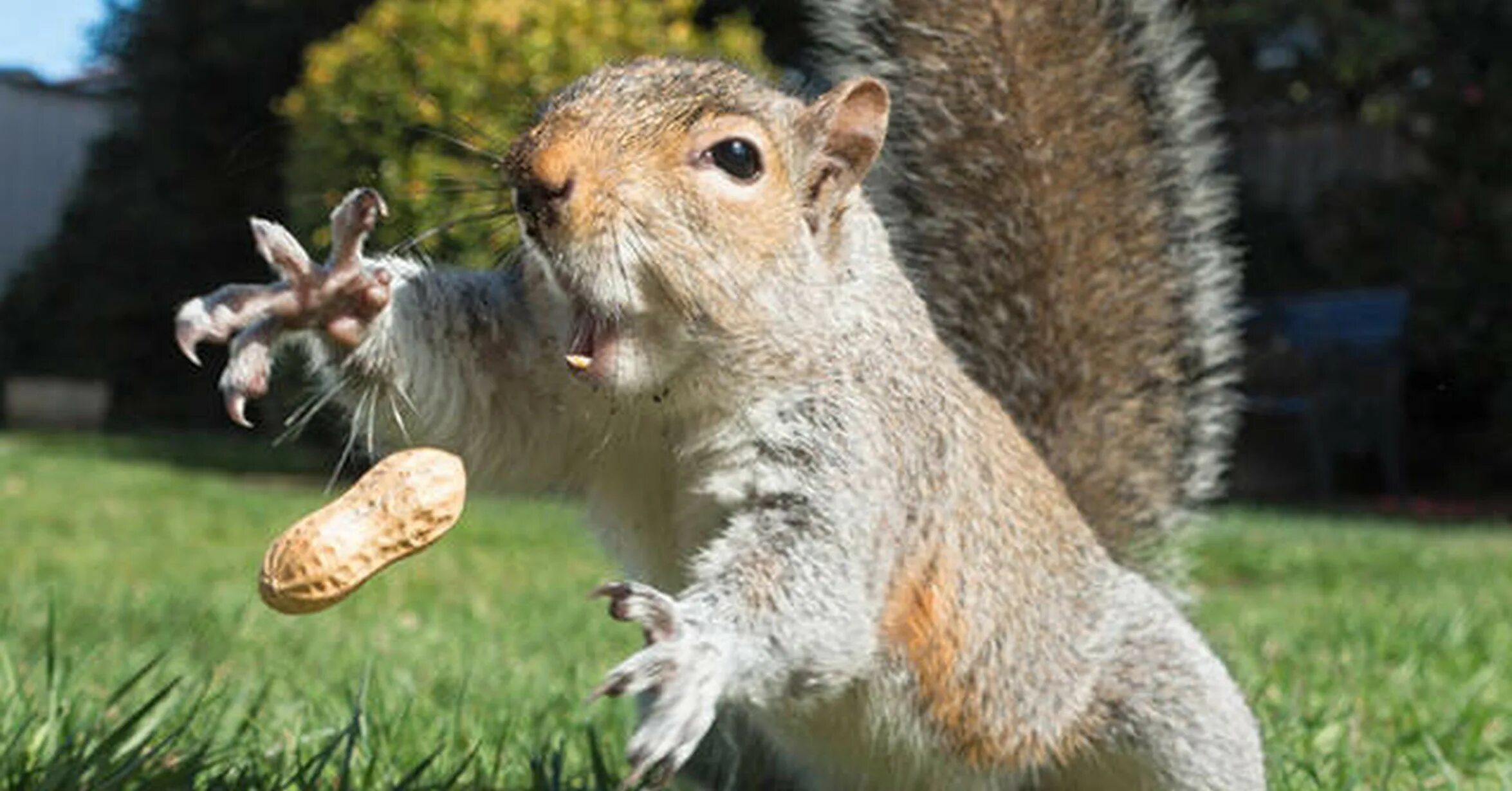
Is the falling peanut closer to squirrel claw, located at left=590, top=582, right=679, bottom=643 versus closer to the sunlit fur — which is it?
the sunlit fur

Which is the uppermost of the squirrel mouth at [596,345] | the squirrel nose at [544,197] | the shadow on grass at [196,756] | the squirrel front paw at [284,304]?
the squirrel nose at [544,197]

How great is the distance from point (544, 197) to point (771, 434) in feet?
0.77

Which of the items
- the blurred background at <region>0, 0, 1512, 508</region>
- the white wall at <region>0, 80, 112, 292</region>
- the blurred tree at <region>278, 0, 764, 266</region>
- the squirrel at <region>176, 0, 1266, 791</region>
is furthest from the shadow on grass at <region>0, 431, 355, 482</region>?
the squirrel at <region>176, 0, 1266, 791</region>

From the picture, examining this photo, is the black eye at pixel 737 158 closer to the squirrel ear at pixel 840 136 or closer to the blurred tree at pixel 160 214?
the squirrel ear at pixel 840 136

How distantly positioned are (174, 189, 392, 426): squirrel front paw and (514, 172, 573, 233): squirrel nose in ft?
0.51

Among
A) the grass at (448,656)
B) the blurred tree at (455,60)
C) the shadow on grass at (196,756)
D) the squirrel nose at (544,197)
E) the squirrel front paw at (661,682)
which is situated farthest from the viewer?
the blurred tree at (455,60)

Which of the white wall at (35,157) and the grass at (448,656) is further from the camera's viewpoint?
the white wall at (35,157)

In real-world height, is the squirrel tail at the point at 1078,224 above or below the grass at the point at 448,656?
above

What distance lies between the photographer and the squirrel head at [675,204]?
3.44 feet

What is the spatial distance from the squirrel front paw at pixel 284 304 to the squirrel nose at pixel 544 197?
0.16 m

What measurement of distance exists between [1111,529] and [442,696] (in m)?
0.87

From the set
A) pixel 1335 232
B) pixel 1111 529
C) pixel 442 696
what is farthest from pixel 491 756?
pixel 1335 232

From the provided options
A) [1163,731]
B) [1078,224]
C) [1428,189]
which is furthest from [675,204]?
[1428,189]

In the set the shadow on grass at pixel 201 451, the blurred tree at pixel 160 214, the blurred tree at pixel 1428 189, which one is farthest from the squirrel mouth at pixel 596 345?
the blurred tree at pixel 160 214
